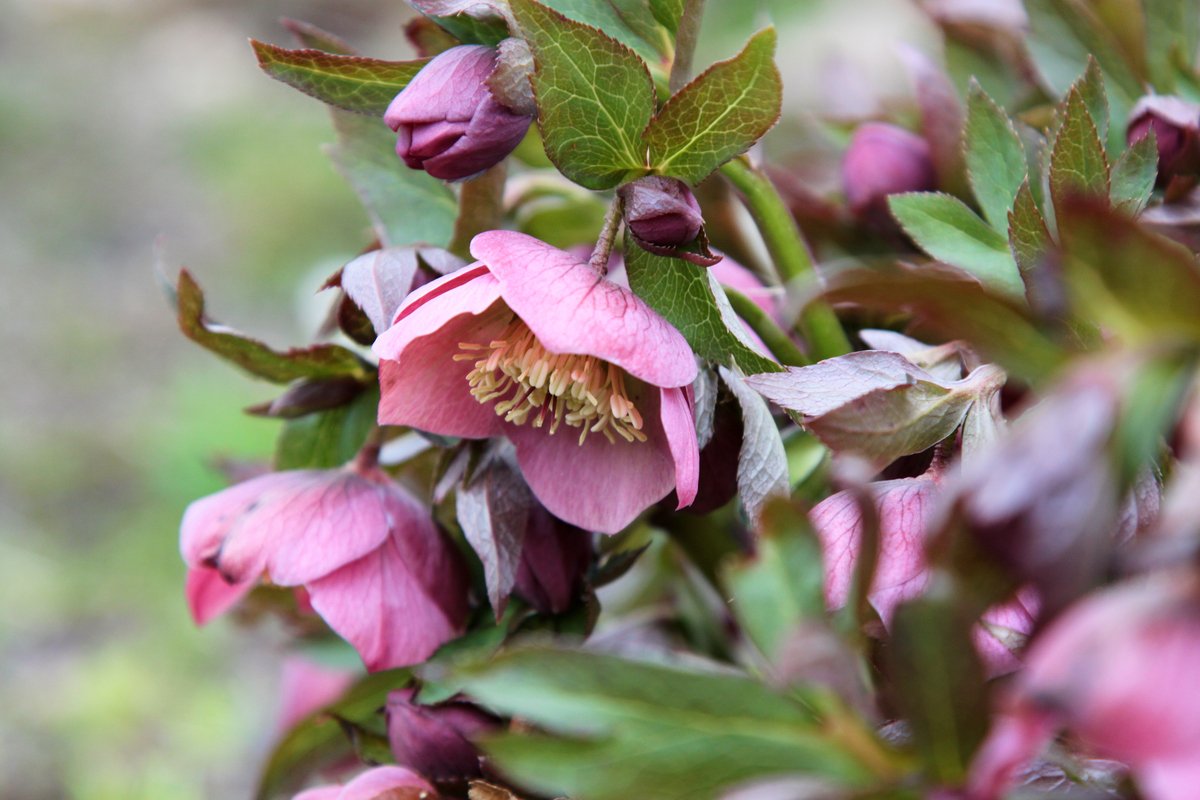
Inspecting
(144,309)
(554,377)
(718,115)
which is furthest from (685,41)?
(144,309)

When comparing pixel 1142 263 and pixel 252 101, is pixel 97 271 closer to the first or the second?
pixel 252 101

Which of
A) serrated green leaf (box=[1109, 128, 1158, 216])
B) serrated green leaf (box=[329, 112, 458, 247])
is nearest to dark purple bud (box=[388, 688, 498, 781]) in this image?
serrated green leaf (box=[329, 112, 458, 247])

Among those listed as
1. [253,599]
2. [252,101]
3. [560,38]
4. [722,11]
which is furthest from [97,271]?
[560,38]

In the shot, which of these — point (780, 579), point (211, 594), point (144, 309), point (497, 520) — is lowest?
point (144, 309)

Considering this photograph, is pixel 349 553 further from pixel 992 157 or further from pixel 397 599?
pixel 992 157

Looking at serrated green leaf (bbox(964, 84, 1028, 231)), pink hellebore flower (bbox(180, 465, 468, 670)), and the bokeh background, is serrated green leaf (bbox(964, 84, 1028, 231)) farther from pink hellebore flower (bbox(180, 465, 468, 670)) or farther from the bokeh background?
pink hellebore flower (bbox(180, 465, 468, 670))
